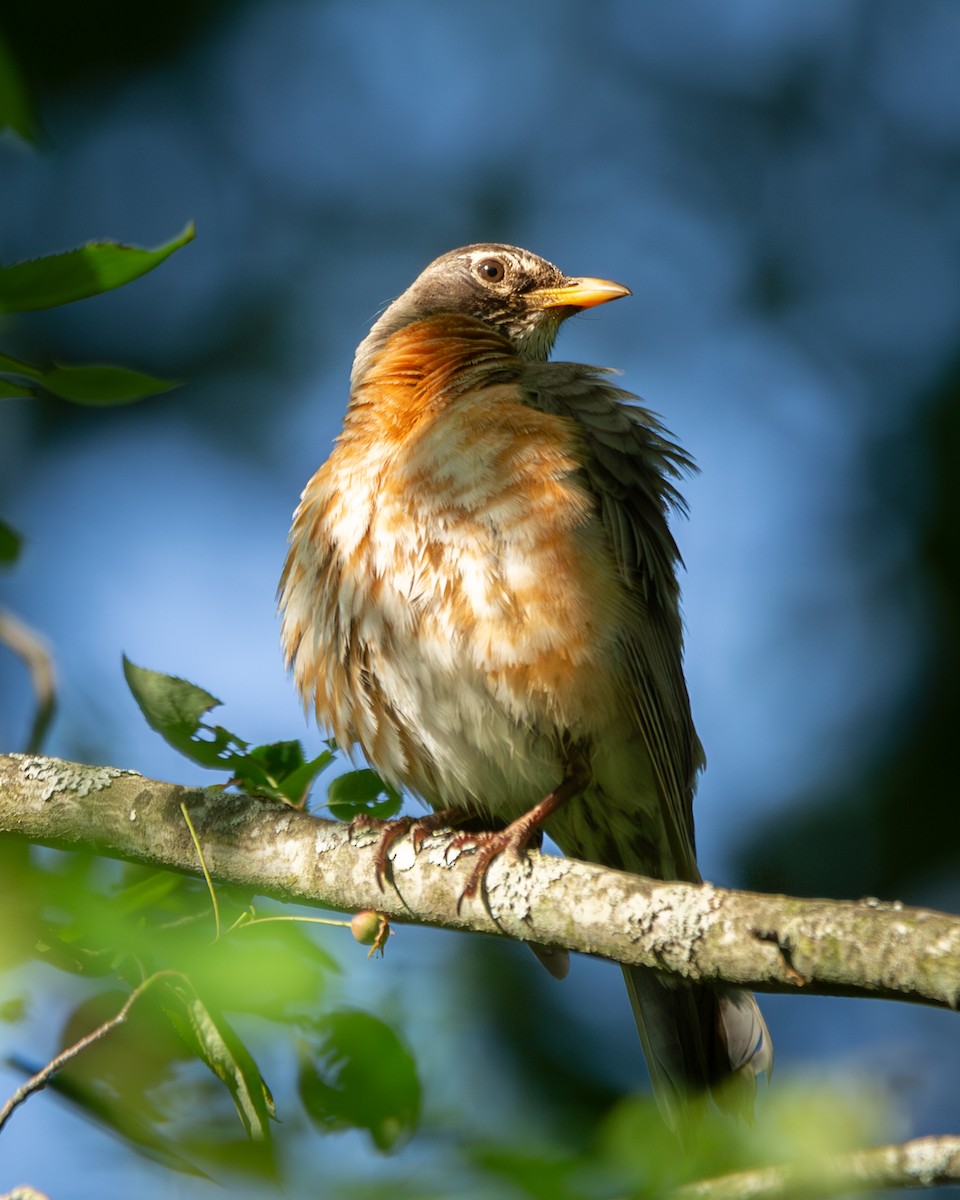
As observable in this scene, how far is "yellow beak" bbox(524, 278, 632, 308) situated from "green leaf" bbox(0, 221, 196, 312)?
3511 millimetres

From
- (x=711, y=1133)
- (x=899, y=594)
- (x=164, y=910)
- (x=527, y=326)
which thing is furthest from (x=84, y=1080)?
(x=899, y=594)

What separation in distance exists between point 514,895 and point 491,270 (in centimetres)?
333

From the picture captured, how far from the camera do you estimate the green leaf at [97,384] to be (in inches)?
86.4

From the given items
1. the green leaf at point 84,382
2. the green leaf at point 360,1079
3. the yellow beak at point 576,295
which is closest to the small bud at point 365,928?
the green leaf at point 360,1079

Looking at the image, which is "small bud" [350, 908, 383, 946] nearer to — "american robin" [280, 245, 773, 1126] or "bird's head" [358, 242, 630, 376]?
"american robin" [280, 245, 773, 1126]

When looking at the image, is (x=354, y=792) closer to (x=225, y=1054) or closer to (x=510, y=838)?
(x=510, y=838)

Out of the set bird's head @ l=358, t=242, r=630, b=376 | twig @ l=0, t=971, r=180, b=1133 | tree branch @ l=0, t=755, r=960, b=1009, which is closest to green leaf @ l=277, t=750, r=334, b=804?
tree branch @ l=0, t=755, r=960, b=1009

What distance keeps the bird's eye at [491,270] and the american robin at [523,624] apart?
1.11 meters

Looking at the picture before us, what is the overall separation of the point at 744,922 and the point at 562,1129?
3.44 ft

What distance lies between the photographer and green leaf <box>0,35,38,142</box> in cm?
201

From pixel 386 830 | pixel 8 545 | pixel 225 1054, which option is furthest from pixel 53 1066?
pixel 386 830

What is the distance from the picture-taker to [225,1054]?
1865 mm

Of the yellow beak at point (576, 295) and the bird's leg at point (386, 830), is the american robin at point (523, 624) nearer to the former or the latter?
the bird's leg at point (386, 830)

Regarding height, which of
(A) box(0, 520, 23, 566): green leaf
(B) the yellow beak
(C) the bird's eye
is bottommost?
(A) box(0, 520, 23, 566): green leaf
